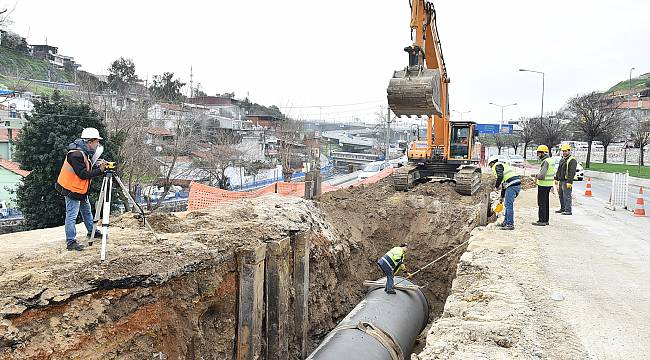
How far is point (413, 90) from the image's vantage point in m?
10.5

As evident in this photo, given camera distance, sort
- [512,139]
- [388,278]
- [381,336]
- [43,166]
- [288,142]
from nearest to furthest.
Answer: [381,336] < [388,278] < [43,166] < [288,142] < [512,139]

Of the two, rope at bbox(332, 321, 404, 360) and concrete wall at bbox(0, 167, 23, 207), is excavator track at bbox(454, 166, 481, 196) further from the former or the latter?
concrete wall at bbox(0, 167, 23, 207)

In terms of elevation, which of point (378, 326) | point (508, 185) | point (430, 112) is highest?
point (430, 112)

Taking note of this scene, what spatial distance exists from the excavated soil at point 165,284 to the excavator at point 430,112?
11.4ft

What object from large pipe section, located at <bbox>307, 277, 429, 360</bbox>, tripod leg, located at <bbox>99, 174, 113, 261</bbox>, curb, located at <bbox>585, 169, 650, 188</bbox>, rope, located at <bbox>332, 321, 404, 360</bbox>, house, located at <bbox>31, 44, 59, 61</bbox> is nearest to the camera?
tripod leg, located at <bbox>99, 174, 113, 261</bbox>

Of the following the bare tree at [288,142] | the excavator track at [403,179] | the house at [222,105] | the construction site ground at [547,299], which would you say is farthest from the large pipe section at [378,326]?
the house at [222,105]

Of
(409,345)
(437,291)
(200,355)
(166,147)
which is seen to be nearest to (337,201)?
(437,291)

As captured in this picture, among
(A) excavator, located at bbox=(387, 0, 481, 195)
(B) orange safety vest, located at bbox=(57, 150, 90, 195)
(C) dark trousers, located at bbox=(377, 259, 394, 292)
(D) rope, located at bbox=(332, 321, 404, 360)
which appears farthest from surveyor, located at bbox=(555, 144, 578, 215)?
(B) orange safety vest, located at bbox=(57, 150, 90, 195)

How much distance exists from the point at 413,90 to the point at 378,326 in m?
5.54

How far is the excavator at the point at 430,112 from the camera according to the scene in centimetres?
1057

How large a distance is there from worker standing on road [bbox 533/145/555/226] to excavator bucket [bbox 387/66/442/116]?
2857 mm

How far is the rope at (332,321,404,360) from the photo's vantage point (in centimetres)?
665

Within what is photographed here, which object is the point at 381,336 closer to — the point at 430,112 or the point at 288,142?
the point at 430,112

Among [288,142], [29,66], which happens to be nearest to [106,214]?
[288,142]
